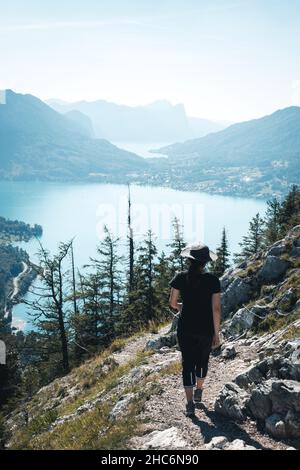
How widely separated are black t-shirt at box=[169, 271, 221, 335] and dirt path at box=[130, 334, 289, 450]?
1610mm

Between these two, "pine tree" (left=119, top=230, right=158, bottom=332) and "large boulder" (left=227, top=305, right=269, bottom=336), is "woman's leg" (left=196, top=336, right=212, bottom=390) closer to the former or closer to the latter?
"large boulder" (left=227, top=305, right=269, bottom=336)

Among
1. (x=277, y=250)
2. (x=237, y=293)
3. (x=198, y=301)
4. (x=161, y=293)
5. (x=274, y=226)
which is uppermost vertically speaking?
(x=198, y=301)

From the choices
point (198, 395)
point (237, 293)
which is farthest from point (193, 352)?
point (237, 293)

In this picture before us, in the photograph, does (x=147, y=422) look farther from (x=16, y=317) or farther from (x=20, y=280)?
(x=20, y=280)

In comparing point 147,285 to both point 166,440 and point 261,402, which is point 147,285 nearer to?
point 261,402

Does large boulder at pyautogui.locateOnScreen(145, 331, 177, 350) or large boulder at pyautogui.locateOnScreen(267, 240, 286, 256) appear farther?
large boulder at pyautogui.locateOnScreen(267, 240, 286, 256)

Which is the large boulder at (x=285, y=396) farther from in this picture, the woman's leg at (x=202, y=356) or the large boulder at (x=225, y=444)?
the woman's leg at (x=202, y=356)

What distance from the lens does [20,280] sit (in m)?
179

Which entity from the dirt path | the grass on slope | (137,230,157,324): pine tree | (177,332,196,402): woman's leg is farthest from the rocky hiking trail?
(137,230,157,324): pine tree

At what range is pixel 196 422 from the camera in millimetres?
7301

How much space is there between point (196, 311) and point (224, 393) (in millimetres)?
1903

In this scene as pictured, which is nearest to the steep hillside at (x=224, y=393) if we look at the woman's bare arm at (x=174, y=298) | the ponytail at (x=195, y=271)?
the woman's bare arm at (x=174, y=298)

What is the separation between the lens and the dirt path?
6.62 metres
